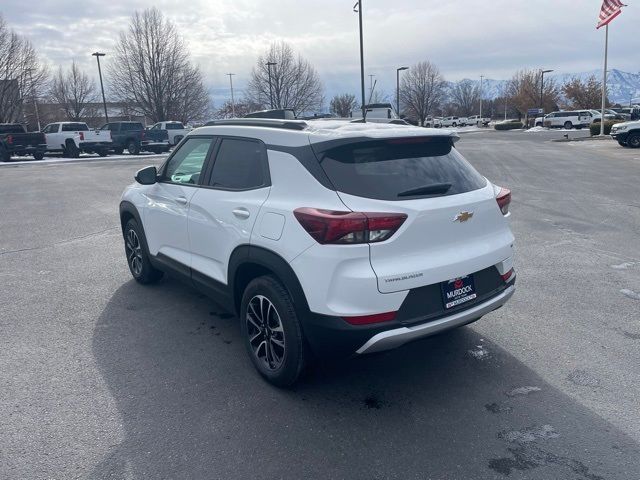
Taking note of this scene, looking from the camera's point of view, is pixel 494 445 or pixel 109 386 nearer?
pixel 494 445

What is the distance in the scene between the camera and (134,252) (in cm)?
602

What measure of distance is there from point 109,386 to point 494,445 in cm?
263

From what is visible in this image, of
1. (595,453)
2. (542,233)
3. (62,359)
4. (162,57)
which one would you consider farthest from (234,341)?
(162,57)

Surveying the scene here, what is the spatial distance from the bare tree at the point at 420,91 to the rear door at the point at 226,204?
67.8 m

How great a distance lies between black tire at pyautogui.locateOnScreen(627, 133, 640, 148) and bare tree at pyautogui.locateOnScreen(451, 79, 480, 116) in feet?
273

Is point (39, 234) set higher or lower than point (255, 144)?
lower

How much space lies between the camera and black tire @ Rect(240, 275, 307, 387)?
11.2ft

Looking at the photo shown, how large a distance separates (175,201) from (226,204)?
1.00 metres

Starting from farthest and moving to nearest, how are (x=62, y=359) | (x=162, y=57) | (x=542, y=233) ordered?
(x=162, y=57) < (x=542, y=233) < (x=62, y=359)

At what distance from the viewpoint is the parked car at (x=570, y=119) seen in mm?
52500

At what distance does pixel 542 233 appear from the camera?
805cm

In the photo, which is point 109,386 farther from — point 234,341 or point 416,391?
point 416,391

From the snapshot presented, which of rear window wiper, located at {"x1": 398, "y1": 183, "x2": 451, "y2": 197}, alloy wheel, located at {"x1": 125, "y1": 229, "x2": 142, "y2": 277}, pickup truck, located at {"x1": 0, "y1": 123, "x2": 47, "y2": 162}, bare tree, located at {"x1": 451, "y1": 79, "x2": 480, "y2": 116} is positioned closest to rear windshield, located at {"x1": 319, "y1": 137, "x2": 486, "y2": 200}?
rear window wiper, located at {"x1": 398, "y1": 183, "x2": 451, "y2": 197}

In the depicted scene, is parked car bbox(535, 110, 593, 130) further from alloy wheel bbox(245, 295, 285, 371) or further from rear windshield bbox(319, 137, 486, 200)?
alloy wheel bbox(245, 295, 285, 371)
